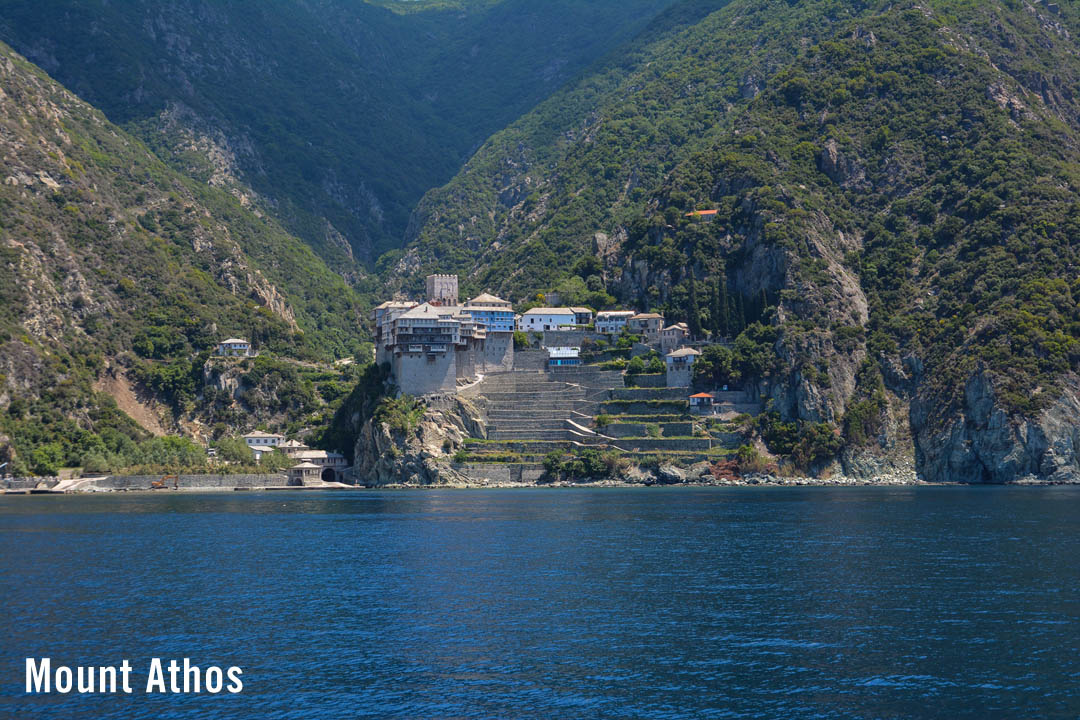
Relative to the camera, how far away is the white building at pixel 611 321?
164 meters

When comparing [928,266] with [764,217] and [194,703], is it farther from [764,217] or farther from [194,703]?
[194,703]

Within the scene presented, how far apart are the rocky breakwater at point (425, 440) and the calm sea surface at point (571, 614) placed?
47.5 meters

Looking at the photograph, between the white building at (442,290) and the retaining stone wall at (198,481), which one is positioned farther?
the white building at (442,290)

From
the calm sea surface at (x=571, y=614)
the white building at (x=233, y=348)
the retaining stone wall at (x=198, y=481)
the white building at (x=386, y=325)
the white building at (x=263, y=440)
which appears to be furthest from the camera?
the white building at (x=233, y=348)

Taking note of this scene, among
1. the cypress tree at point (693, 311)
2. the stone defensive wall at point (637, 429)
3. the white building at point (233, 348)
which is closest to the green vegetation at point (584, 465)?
the stone defensive wall at point (637, 429)

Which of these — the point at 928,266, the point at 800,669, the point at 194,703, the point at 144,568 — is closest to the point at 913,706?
the point at 800,669

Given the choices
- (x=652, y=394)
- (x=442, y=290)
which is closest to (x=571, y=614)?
(x=652, y=394)

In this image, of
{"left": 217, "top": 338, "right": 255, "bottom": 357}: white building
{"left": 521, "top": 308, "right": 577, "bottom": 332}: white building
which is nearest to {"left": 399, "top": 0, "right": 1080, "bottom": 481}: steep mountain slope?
{"left": 521, "top": 308, "right": 577, "bottom": 332}: white building

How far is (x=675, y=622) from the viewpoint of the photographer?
167 feet

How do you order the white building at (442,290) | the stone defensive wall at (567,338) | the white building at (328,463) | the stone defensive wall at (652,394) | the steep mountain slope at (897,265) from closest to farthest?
the steep mountain slope at (897,265)
the stone defensive wall at (652,394)
the white building at (328,463)
the stone defensive wall at (567,338)
the white building at (442,290)

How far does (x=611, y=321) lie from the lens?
542 ft

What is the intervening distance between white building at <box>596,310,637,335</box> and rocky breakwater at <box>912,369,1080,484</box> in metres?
42.7

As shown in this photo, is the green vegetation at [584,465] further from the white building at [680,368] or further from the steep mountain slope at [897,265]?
the steep mountain slope at [897,265]

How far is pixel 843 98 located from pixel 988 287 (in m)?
55.9
